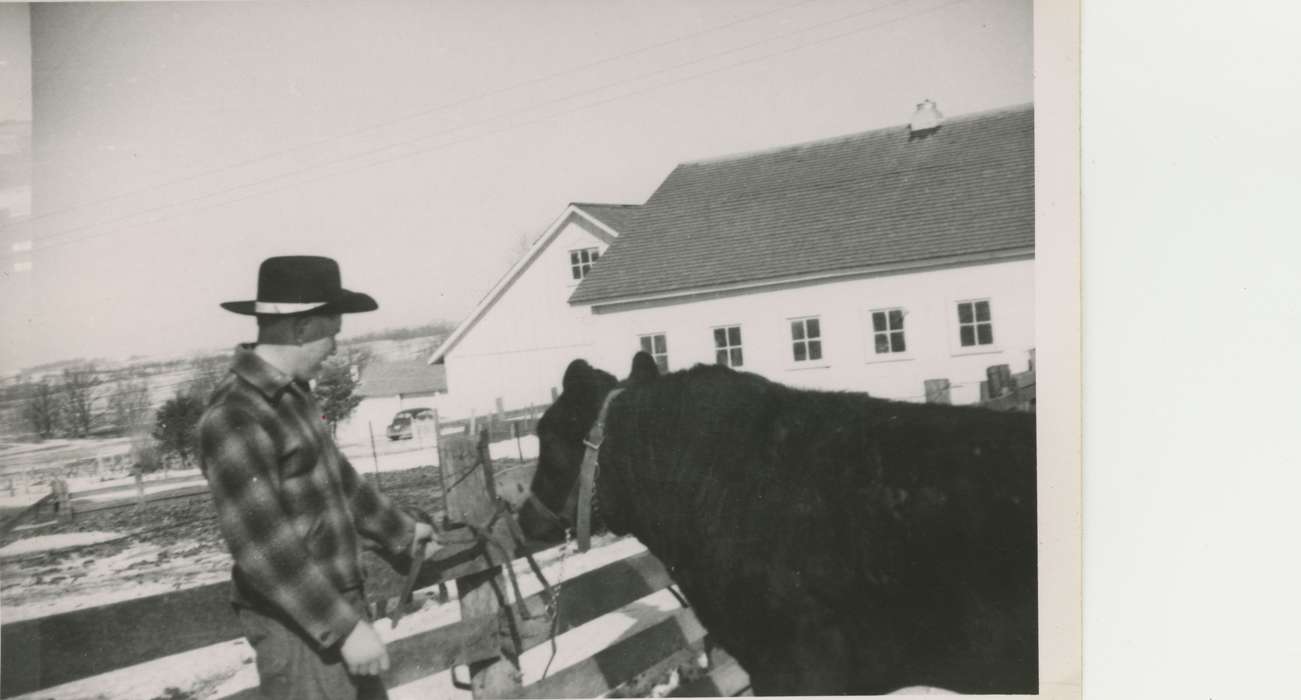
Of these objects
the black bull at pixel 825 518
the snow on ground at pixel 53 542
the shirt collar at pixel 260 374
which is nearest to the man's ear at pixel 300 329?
the shirt collar at pixel 260 374

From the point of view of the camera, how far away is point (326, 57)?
3268 millimetres

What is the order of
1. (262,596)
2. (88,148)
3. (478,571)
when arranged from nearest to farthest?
(262,596)
(478,571)
(88,148)

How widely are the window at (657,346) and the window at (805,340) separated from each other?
493 millimetres

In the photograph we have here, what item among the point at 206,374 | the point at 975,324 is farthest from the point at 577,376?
the point at 975,324

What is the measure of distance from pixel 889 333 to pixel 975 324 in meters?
0.31

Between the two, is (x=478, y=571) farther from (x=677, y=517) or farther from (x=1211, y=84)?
Answer: (x=1211, y=84)

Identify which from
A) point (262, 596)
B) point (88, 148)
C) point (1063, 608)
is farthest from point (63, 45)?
point (1063, 608)

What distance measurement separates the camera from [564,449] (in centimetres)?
296

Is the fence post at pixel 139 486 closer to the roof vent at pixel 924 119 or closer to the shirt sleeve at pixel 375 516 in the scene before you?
the shirt sleeve at pixel 375 516

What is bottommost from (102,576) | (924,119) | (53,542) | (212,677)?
(212,677)

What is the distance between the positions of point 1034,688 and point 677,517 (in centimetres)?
152

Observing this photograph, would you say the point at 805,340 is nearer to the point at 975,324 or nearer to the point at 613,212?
the point at 975,324

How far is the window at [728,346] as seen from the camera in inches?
132

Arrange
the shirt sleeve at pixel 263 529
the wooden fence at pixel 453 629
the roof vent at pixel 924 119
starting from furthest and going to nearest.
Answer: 1. the roof vent at pixel 924 119
2. the wooden fence at pixel 453 629
3. the shirt sleeve at pixel 263 529
